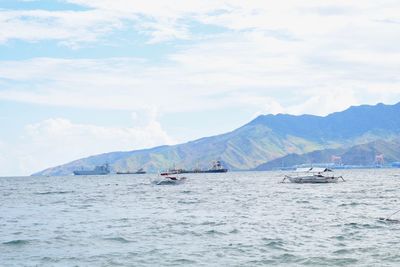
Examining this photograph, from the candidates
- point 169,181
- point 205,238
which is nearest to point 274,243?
point 205,238

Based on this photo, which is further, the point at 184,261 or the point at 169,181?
the point at 169,181

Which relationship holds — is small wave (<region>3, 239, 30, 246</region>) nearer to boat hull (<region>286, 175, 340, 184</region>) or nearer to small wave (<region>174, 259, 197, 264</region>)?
small wave (<region>174, 259, 197, 264</region>)

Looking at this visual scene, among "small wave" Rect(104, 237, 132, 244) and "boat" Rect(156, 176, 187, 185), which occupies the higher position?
"boat" Rect(156, 176, 187, 185)

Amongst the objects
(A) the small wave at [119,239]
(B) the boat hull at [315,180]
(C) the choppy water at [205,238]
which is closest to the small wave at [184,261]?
(C) the choppy water at [205,238]

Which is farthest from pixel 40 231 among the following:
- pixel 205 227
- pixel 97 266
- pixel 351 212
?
pixel 351 212

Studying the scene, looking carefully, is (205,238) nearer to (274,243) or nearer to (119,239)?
(274,243)

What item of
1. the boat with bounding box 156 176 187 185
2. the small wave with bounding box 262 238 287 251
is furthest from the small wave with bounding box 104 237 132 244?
the boat with bounding box 156 176 187 185

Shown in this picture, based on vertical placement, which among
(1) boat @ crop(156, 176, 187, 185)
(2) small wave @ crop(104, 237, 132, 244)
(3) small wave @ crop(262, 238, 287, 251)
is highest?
(1) boat @ crop(156, 176, 187, 185)

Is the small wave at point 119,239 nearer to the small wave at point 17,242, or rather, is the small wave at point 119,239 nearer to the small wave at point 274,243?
the small wave at point 17,242

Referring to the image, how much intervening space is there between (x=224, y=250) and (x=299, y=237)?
8.59 m

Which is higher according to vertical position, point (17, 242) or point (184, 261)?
point (17, 242)

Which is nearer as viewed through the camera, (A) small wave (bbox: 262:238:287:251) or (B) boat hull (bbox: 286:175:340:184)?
(A) small wave (bbox: 262:238:287:251)

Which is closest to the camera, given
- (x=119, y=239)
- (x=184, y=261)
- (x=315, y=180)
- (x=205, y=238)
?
(x=184, y=261)

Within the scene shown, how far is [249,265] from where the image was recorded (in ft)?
119
